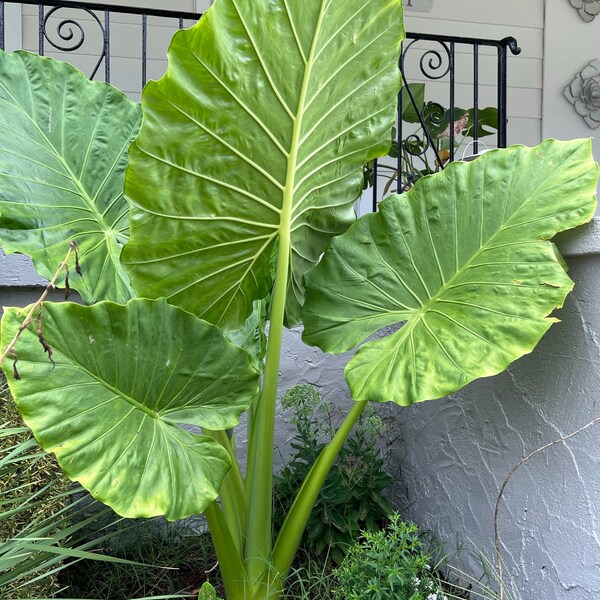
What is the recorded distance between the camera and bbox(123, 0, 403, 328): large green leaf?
1.36 m

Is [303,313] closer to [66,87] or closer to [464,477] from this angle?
[464,477]

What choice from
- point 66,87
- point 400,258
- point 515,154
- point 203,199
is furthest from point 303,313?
point 66,87

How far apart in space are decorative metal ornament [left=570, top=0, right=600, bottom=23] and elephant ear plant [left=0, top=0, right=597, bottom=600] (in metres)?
2.81

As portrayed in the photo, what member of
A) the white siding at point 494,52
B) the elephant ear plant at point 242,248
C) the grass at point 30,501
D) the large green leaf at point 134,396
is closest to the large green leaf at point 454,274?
the elephant ear plant at point 242,248

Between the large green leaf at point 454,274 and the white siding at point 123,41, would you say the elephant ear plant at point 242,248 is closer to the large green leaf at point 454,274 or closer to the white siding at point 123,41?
the large green leaf at point 454,274

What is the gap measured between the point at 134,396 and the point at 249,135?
59cm

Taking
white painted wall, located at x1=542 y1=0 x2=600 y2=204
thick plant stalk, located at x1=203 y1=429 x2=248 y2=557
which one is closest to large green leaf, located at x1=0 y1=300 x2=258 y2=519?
thick plant stalk, located at x1=203 y1=429 x2=248 y2=557

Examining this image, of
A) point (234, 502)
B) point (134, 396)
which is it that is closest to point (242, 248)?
point (134, 396)

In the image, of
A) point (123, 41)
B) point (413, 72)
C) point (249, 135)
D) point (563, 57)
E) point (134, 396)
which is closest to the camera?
point (134, 396)

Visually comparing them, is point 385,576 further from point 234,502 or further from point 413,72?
point 413,72

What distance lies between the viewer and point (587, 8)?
12.4 feet

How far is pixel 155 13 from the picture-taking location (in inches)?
88.4

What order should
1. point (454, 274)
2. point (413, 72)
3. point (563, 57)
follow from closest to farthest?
point (454, 274) → point (413, 72) → point (563, 57)

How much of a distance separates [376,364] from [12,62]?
3.80 ft
